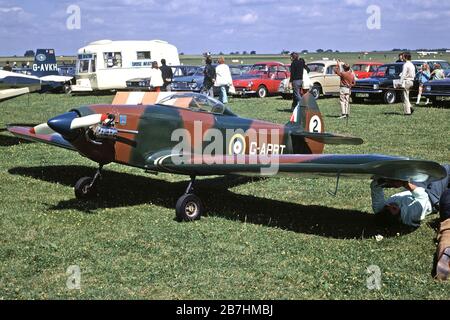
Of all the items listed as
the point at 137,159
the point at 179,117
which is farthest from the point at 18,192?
the point at 179,117

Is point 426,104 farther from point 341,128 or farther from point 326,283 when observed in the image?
point 326,283

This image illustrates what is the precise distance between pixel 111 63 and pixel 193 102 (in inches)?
957

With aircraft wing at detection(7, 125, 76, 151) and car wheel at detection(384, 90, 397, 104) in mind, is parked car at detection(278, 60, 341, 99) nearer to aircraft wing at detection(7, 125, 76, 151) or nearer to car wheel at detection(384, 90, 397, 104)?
car wheel at detection(384, 90, 397, 104)

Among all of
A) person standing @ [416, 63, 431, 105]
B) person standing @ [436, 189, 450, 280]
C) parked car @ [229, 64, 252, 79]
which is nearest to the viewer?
person standing @ [436, 189, 450, 280]

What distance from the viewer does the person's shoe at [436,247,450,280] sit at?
5.50 meters

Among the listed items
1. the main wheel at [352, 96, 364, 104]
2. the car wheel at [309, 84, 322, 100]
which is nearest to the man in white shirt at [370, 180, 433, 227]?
the main wheel at [352, 96, 364, 104]

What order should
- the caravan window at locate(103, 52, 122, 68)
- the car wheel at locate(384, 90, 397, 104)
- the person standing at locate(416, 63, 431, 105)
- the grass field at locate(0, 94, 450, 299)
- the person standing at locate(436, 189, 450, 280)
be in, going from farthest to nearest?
the caravan window at locate(103, 52, 122, 68)
the car wheel at locate(384, 90, 397, 104)
the person standing at locate(416, 63, 431, 105)
the person standing at locate(436, 189, 450, 280)
the grass field at locate(0, 94, 450, 299)

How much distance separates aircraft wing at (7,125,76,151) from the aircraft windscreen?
201cm

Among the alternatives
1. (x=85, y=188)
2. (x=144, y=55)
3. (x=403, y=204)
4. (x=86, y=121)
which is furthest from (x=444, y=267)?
(x=144, y=55)

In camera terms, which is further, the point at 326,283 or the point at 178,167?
the point at 178,167

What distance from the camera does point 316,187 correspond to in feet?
31.7
